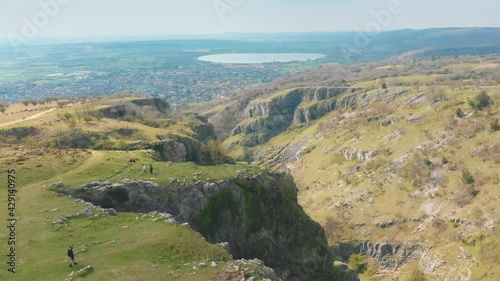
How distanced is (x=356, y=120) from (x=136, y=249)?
575 ft

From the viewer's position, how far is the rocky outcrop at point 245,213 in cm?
4512

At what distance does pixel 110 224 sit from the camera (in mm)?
37844

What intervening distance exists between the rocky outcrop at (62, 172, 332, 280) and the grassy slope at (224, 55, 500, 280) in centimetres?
4087

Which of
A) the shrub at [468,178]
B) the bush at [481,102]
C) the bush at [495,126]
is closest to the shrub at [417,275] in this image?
the shrub at [468,178]

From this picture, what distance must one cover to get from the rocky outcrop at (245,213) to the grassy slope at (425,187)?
134 feet

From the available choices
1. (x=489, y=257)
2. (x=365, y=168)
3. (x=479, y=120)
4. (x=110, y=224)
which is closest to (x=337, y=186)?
(x=365, y=168)

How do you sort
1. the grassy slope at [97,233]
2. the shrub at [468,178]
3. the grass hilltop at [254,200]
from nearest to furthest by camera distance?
the grassy slope at [97,233], the grass hilltop at [254,200], the shrub at [468,178]

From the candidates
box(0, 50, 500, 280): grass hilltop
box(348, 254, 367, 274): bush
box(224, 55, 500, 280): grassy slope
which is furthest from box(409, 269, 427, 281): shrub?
box(348, 254, 367, 274): bush

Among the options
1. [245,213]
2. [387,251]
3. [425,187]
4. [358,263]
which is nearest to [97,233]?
[245,213]

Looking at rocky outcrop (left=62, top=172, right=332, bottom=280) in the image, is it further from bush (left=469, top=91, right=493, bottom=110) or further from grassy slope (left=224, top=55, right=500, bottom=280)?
bush (left=469, top=91, right=493, bottom=110)

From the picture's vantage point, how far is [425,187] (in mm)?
103500

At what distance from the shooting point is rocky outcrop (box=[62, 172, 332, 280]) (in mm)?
45125

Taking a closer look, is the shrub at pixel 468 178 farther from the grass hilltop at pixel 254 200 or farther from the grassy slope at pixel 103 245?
the grassy slope at pixel 103 245

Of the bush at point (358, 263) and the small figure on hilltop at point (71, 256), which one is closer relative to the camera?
the small figure on hilltop at point (71, 256)
